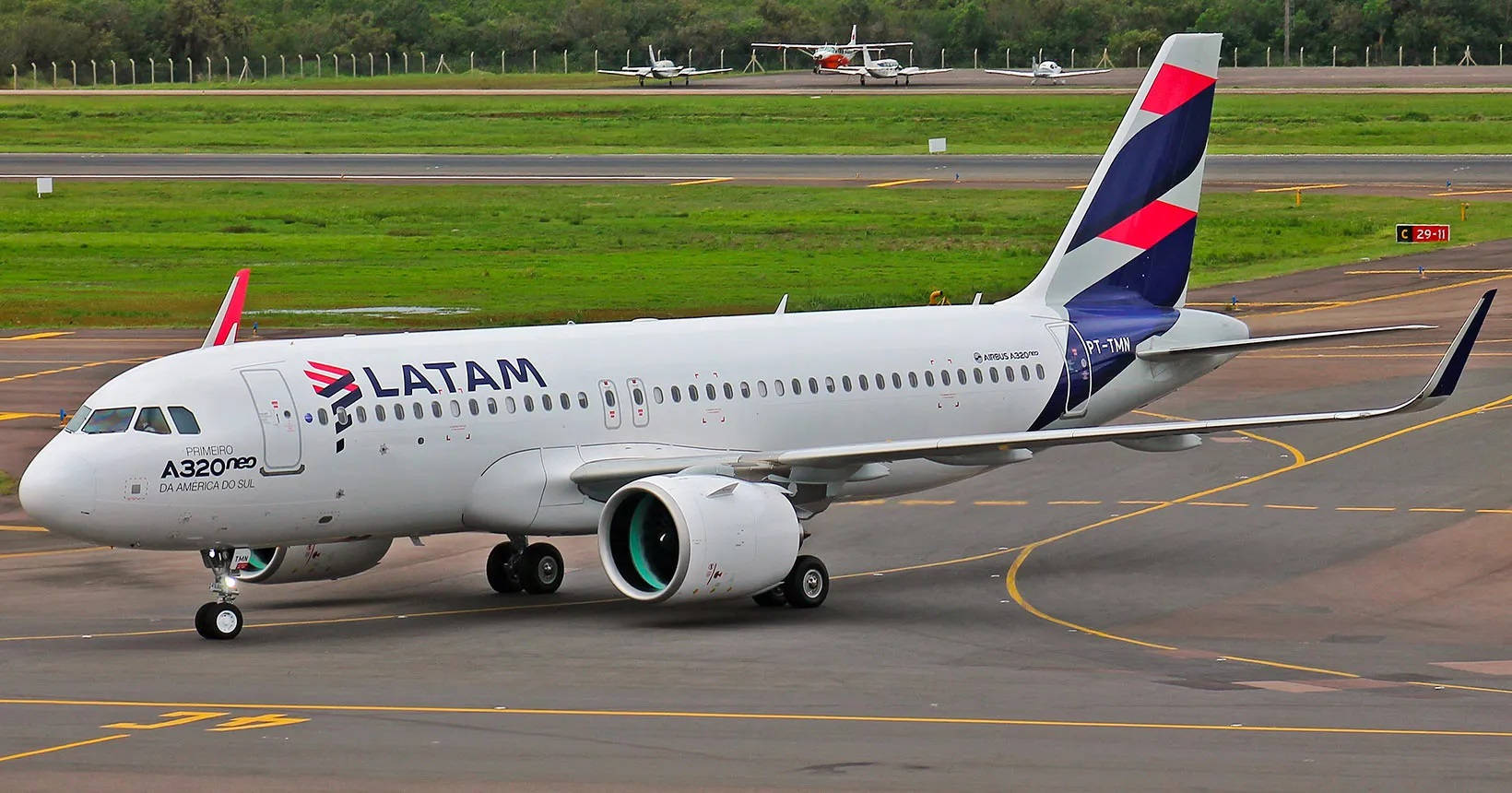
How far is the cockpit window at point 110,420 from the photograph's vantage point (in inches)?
1193

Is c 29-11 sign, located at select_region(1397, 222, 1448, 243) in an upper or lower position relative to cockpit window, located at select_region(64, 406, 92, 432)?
lower

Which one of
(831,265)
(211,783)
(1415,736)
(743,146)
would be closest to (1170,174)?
(1415,736)

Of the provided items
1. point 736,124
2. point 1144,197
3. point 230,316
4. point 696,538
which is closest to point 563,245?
point 1144,197

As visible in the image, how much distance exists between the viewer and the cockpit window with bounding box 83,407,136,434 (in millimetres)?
30297

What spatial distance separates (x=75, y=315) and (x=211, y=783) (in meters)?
53.2

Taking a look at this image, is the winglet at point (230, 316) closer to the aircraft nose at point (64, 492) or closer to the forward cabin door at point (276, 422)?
the forward cabin door at point (276, 422)

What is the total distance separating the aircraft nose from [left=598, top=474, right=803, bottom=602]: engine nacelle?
7.15m

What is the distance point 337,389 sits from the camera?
1243 inches

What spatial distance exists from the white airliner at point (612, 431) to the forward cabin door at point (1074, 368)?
5 cm

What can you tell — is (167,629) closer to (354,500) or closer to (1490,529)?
(354,500)

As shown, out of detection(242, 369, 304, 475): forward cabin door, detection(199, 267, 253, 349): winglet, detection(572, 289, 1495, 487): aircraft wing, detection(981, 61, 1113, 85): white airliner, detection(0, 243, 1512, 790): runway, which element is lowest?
detection(0, 243, 1512, 790): runway

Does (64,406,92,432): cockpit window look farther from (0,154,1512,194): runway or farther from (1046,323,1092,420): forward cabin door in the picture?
(0,154,1512,194): runway

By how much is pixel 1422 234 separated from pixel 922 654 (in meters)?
60.1

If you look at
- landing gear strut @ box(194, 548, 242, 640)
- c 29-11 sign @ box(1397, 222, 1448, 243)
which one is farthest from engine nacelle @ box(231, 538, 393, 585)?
c 29-11 sign @ box(1397, 222, 1448, 243)
